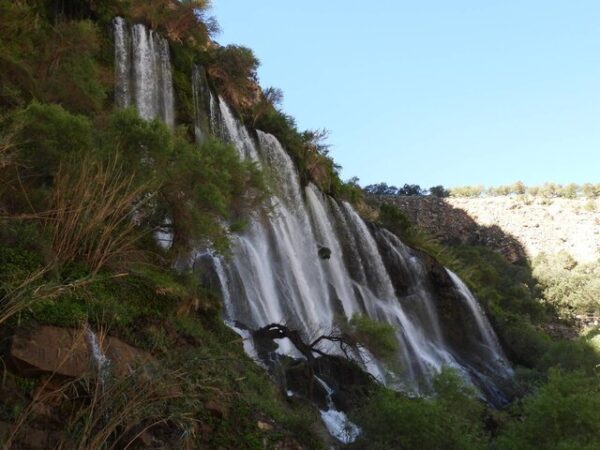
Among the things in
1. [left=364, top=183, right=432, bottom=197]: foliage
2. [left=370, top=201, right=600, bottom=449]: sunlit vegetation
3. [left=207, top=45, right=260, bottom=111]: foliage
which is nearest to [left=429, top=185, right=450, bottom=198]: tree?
[left=364, top=183, right=432, bottom=197]: foliage

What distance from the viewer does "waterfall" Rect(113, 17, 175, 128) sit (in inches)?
726

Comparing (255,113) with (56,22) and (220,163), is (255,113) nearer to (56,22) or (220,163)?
(56,22)

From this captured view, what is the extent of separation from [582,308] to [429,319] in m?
16.6

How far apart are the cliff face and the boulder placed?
43.2m

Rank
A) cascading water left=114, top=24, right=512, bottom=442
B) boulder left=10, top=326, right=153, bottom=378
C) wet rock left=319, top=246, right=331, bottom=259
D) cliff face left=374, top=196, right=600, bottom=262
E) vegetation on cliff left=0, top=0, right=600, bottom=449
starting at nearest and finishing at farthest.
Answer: vegetation on cliff left=0, top=0, right=600, bottom=449 < boulder left=10, top=326, right=153, bottom=378 < cascading water left=114, top=24, right=512, bottom=442 < wet rock left=319, top=246, right=331, bottom=259 < cliff face left=374, top=196, right=600, bottom=262

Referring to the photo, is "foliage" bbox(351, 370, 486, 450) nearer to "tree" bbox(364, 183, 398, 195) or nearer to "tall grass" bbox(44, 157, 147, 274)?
"tall grass" bbox(44, 157, 147, 274)

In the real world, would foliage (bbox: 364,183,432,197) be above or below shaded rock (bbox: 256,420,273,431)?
above

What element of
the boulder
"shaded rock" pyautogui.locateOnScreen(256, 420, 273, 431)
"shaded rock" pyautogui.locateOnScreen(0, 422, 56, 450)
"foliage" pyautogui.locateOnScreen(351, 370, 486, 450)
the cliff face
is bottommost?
"foliage" pyautogui.locateOnScreen(351, 370, 486, 450)

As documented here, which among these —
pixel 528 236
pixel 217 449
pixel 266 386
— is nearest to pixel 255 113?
pixel 266 386

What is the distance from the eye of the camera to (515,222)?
50.4 metres

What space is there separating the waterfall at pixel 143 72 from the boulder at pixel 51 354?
1273cm

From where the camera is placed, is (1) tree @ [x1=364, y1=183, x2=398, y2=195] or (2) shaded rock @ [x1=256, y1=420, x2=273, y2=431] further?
(1) tree @ [x1=364, y1=183, x2=398, y2=195]

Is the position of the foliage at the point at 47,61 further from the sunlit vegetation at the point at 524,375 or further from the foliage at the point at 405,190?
the foliage at the point at 405,190

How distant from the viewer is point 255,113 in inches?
941
